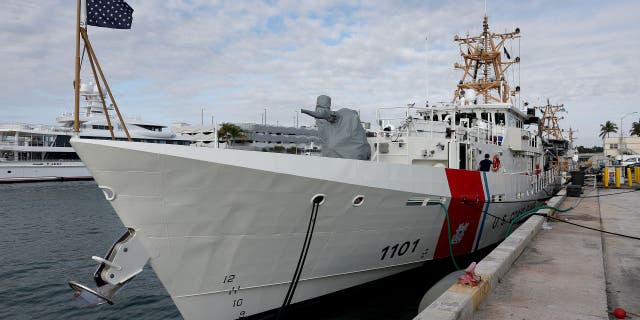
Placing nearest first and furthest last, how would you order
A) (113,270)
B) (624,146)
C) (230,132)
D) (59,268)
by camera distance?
(113,270) < (59,268) < (230,132) < (624,146)

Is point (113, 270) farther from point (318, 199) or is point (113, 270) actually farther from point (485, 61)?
point (485, 61)

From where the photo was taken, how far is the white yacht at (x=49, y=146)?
→ 164 ft

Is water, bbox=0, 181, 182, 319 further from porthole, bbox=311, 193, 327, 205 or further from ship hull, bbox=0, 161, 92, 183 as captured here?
ship hull, bbox=0, 161, 92, 183

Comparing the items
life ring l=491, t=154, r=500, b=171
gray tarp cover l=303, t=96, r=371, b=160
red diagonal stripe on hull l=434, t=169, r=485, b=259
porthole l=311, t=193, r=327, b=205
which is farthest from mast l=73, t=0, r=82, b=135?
life ring l=491, t=154, r=500, b=171

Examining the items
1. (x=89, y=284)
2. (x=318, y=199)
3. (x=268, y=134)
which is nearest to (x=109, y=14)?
(x=318, y=199)

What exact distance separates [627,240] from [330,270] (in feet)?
22.3

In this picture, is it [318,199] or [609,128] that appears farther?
[609,128]

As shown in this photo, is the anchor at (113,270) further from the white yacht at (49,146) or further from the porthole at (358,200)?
the white yacht at (49,146)

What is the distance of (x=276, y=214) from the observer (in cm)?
595

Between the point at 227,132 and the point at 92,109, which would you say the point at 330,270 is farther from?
the point at 92,109

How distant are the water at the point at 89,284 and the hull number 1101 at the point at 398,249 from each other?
693mm

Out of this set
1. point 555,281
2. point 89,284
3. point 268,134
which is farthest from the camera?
point 268,134

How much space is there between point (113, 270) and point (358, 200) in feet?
11.9

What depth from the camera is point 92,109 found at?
209 ft
